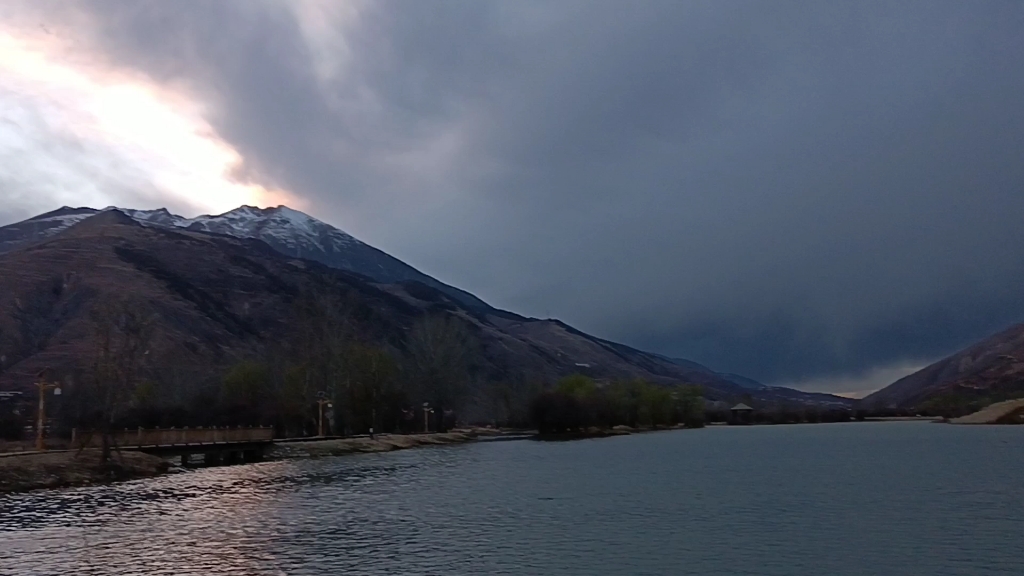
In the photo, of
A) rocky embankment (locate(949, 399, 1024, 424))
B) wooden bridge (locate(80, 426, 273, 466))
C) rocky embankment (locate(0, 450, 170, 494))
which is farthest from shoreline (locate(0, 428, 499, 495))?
rocky embankment (locate(949, 399, 1024, 424))

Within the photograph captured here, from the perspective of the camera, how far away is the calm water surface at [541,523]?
94.6ft

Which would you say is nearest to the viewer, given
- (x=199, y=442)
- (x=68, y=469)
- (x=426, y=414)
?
(x=68, y=469)

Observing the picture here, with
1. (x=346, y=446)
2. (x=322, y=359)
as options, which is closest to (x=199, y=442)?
(x=346, y=446)

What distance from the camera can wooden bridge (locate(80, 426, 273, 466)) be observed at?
8112 centimetres

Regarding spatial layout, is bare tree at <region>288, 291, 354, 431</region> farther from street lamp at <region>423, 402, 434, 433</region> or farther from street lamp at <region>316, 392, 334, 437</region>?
→ street lamp at <region>423, 402, 434, 433</region>

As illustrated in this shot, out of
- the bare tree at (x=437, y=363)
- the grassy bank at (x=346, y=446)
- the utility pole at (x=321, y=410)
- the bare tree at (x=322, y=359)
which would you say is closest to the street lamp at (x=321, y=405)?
the utility pole at (x=321, y=410)

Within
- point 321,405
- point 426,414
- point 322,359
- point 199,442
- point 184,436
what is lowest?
point 199,442

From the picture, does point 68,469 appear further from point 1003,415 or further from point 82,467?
point 1003,415

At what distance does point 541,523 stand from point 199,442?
197 ft

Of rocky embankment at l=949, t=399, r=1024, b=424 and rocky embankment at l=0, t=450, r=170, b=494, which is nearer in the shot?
rocky embankment at l=0, t=450, r=170, b=494

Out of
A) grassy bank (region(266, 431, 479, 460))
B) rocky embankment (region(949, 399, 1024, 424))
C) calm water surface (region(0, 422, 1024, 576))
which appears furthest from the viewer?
rocky embankment (region(949, 399, 1024, 424))

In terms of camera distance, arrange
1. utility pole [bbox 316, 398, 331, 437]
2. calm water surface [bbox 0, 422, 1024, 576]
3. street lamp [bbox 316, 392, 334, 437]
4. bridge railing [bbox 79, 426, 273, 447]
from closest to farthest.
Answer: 1. calm water surface [bbox 0, 422, 1024, 576]
2. bridge railing [bbox 79, 426, 273, 447]
3. utility pole [bbox 316, 398, 331, 437]
4. street lamp [bbox 316, 392, 334, 437]

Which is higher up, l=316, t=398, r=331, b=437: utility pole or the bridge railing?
l=316, t=398, r=331, b=437: utility pole

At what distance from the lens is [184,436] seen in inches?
3408
